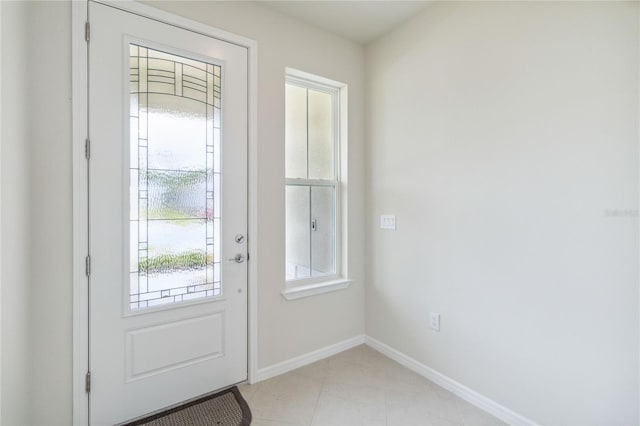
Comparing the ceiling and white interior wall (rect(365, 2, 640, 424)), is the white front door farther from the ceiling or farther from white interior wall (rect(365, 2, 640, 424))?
white interior wall (rect(365, 2, 640, 424))

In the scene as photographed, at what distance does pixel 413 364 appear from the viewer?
225 cm

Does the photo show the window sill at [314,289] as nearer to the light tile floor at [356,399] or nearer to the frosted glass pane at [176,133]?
the light tile floor at [356,399]

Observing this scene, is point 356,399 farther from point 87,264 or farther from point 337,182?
point 87,264

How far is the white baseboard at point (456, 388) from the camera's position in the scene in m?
1.69

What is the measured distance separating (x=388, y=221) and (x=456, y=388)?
1.23 meters

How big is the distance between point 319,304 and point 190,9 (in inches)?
86.8

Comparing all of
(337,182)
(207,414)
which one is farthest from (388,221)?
(207,414)

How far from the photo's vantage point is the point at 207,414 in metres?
1.72

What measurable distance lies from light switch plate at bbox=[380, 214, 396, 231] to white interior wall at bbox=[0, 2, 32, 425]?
2.19 meters

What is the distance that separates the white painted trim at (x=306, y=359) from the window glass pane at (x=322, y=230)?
2.00ft

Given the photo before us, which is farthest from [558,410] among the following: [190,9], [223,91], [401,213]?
[190,9]

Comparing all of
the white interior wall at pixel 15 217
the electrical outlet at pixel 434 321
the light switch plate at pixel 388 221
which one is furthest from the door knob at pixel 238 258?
the electrical outlet at pixel 434 321

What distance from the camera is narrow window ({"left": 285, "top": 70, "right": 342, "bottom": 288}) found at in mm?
2350

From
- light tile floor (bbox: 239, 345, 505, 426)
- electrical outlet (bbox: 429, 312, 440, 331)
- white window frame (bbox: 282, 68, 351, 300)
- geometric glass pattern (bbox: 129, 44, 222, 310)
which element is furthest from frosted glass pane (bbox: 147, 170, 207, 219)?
electrical outlet (bbox: 429, 312, 440, 331)
